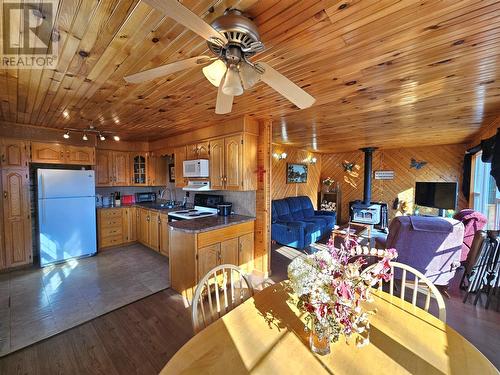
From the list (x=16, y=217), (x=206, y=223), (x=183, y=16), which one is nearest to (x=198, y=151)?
(x=206, y=223)

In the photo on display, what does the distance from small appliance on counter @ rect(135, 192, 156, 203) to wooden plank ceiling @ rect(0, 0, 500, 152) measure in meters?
2.28

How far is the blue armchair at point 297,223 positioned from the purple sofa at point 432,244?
85.5 inches

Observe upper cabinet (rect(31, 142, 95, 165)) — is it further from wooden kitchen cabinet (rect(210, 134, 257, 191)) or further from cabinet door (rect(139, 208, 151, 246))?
wooden kitchen cabinet (rect(210, 134, 257, 191))

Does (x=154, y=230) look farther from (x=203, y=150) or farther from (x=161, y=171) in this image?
(x=203, y=150)

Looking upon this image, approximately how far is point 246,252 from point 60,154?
3929 mm

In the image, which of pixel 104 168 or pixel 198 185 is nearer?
pixel 198 185

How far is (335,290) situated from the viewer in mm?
917

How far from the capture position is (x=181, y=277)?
9.45ft

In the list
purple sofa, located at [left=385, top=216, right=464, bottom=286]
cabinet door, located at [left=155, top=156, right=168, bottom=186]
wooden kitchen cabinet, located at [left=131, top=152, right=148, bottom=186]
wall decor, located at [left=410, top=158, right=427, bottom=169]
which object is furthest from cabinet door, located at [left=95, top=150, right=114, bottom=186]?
wall decor, located at [left=410, top=158, right=427, bottom=169]

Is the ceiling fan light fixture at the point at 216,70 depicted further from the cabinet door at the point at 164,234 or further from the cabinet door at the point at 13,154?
the cabinet door at the point at 13,154

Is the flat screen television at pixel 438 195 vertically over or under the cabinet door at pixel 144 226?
over

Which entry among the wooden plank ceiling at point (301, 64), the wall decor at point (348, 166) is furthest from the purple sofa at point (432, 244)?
the wall decor at point (348, 166)

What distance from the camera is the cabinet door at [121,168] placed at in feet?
15.8

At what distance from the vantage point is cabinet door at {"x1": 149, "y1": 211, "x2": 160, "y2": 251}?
14.0 feet
